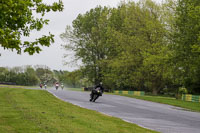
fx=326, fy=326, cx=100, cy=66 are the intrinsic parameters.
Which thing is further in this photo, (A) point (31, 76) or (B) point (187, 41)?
(A) point (31, 76)

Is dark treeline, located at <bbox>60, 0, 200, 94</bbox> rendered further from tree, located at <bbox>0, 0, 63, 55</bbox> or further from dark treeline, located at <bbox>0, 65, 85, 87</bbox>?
tree, located at <bbox>0, 0, 63, 55</bbox>

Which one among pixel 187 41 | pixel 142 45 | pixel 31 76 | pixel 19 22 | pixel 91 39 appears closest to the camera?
pixel 19 22

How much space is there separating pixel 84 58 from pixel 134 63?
48.5ft

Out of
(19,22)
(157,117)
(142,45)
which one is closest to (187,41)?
(142,45)

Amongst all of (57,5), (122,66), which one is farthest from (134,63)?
(57,5)

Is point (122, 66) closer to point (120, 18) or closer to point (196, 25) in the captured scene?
point (120, 18)

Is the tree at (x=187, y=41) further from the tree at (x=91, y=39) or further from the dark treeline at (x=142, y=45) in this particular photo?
the tree at (x=91, y=39)

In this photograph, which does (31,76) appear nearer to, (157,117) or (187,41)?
(187,41)

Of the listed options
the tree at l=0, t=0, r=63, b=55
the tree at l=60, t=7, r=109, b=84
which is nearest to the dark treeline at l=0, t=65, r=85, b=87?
the tree at l=60, t=7, r=109, b=84

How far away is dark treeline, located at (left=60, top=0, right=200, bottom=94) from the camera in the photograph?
40594 mm

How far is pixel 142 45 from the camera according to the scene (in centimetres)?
5322

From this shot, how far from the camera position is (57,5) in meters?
11.0

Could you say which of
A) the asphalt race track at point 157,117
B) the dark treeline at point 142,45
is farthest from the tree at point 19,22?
the dark treeline at point 142,45

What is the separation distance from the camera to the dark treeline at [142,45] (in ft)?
133
